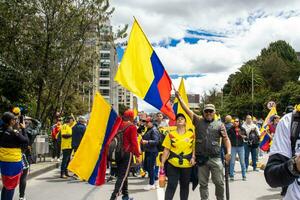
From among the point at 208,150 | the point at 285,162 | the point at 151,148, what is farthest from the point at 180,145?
the point at 285,162

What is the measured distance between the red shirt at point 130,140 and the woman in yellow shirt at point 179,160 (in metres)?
0.71

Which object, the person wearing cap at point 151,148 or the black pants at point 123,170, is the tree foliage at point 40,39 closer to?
the person wearing cap at point 151,148

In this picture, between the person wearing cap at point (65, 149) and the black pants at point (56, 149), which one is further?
the black pants at point (56, 149)

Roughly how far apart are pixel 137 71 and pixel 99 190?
442cm

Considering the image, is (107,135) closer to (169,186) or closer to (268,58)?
(169,186)

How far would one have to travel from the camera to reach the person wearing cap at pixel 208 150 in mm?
6903

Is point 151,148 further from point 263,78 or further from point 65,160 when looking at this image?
point 263,78

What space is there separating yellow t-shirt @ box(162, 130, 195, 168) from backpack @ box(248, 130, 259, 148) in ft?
25.6

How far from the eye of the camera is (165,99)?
24.0ft

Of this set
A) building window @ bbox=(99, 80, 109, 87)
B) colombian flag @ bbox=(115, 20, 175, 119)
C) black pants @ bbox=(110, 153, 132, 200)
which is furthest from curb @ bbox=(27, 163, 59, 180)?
building window @ bbox=(99, 80, 109, 87)

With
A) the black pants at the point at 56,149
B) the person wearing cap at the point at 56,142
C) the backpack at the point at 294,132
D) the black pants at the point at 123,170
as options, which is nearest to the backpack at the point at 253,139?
the black pants at the point at 56,149

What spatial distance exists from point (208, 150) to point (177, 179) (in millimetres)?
676

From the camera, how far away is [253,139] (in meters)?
14.5

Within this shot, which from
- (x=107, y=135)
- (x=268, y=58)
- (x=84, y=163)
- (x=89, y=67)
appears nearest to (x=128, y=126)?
(x=107, y=135)
